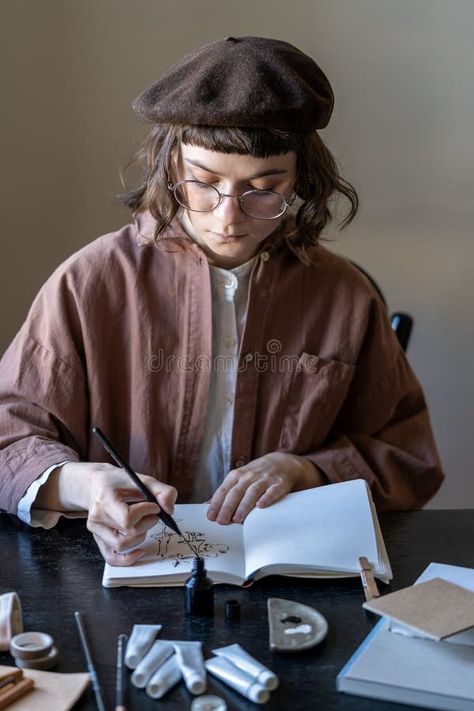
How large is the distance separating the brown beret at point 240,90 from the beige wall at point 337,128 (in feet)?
3.24

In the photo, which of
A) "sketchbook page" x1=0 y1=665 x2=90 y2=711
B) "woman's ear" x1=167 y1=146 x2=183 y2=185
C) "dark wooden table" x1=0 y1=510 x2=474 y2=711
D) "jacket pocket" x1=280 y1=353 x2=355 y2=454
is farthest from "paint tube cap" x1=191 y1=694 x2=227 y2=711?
"woman's ear" x1=167 y1=146 x2=183 y2=185

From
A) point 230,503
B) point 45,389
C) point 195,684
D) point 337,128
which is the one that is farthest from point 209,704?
point 337,128

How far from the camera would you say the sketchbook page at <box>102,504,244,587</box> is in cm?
128

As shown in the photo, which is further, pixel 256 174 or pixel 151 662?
pixel 256 174

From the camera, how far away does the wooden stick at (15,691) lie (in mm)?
983

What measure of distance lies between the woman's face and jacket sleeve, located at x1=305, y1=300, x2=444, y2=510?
1.02ft

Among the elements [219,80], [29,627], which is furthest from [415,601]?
[219,80]

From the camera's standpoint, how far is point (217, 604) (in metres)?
1.24

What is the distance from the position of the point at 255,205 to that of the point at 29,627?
27.8 inches

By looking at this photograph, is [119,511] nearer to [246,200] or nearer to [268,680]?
[268,680]

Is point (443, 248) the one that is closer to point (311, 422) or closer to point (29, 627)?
point (311, 422)

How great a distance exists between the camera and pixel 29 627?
1.17 meters

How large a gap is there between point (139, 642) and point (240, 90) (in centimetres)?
76

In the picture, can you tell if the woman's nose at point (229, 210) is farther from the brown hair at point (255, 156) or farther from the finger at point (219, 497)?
the finger at point (219, 497)
